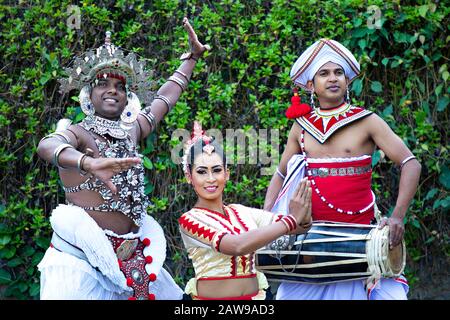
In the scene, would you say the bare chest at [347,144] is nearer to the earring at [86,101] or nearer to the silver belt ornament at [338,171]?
the silver belt ornament at [338,171]

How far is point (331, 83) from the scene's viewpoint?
199 inches

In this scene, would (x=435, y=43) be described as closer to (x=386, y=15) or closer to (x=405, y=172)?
(x=386, y=15)

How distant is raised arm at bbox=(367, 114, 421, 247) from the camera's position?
4840mm

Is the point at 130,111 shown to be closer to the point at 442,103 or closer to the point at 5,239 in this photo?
the point at 5,239

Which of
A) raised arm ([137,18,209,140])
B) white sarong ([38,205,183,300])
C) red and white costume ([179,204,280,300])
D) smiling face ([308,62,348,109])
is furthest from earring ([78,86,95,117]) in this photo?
smiling face ([308,62,348,109])

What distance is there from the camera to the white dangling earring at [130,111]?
4867 mm

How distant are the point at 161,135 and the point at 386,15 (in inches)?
75.6

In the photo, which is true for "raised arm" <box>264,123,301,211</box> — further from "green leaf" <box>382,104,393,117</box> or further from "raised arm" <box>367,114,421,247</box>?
"green leaf" <box>382,104,393,117</box>

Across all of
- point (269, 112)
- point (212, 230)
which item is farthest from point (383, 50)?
point (212, 230)

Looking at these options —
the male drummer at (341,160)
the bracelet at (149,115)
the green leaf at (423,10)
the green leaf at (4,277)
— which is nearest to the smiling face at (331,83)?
the male drummer at (341,160)

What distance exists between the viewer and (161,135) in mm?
6570

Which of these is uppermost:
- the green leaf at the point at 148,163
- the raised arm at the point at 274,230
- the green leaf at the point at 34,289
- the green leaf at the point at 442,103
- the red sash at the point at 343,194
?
the green leaf at the point at 442,103

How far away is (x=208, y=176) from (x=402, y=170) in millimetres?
1147

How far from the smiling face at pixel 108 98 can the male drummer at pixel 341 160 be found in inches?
43.8
